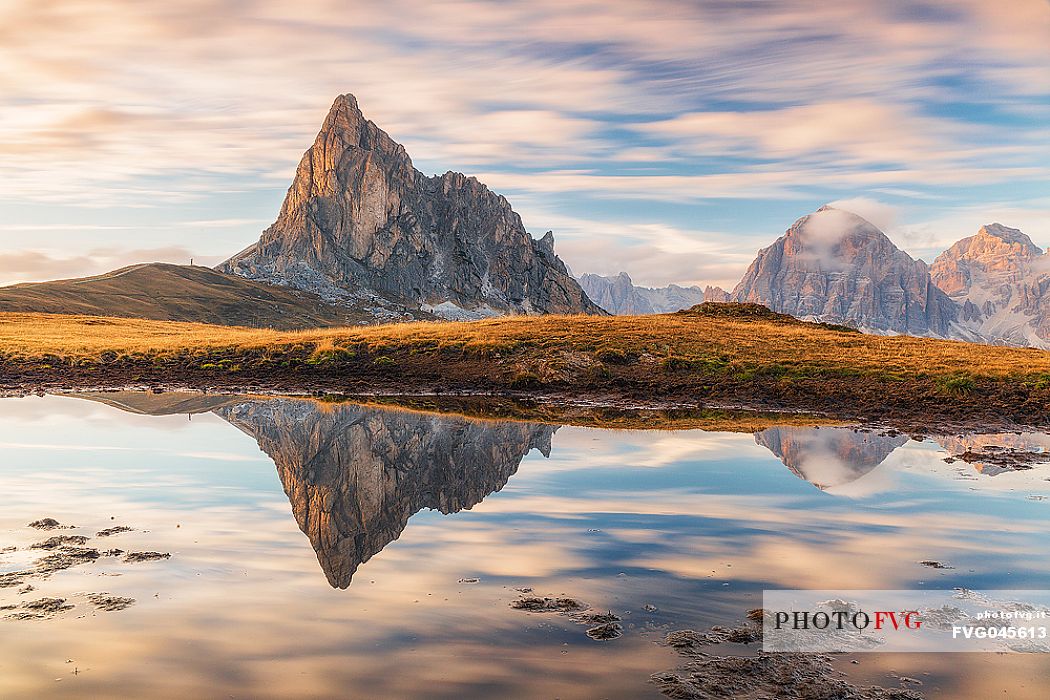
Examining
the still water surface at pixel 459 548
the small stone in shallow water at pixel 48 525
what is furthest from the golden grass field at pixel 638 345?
the small stone in shallow water at pixel 48 525

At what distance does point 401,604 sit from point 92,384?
135 ft

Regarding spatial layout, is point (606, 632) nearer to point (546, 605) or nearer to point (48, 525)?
point (546, 605)

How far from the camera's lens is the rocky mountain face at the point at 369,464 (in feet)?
53.4

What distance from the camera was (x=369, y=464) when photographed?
23.0m

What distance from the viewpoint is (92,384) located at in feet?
151

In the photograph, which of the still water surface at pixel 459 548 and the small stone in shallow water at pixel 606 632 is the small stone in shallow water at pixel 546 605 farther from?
the small stone in shallow water at pixel 606 632

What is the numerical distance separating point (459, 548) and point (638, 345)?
1392 inches

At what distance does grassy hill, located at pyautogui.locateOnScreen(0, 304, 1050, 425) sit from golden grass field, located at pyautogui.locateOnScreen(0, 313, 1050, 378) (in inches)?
5.2

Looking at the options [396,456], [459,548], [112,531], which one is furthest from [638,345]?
[112,531]

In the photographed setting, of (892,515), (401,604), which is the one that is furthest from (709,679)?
(892,515)

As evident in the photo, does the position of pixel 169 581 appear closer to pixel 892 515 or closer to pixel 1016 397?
pixel 892 515

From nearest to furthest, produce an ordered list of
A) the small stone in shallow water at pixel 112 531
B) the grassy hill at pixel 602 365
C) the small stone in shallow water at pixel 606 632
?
the small stone in shallow water at pixel 606 632, the small stone in shallow water at pixel 112 531, the grassy hill at pixel 602 365

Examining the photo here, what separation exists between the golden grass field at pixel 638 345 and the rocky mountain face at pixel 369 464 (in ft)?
54.7

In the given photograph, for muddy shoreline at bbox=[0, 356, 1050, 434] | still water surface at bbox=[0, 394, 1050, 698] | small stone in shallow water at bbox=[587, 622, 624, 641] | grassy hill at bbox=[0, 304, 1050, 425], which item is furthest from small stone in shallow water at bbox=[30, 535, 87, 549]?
grassy hill at bbox=[0, 304, 1050, 425]
